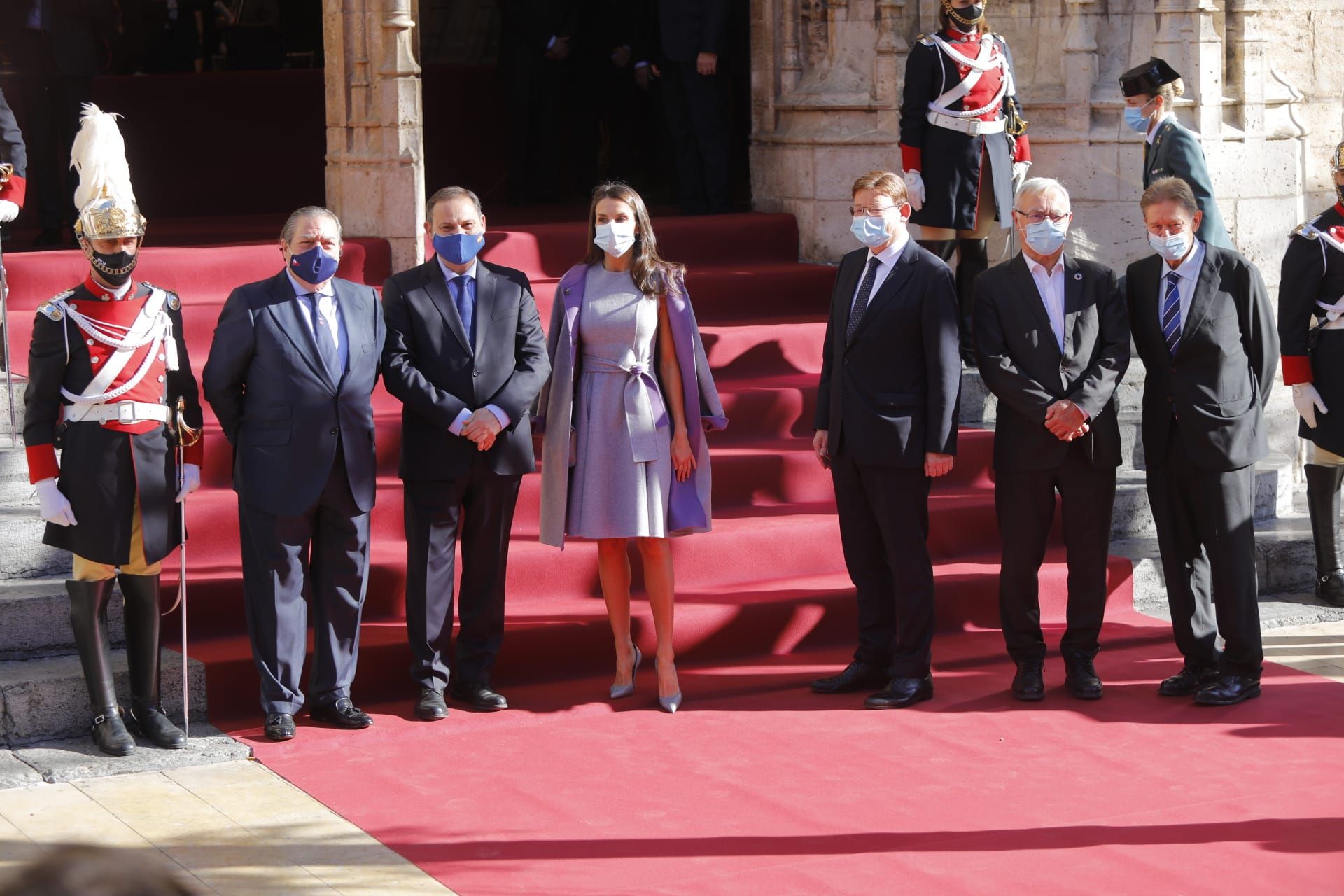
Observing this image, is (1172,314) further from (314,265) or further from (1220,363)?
(314,265)

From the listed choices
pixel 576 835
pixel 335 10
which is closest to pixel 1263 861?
pixel 576 835

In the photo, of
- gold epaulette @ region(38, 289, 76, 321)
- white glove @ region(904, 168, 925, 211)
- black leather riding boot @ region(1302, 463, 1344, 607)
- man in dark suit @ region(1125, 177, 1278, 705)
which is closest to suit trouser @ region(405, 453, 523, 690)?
gold epaulette @ region(38, 289, 76, 321)

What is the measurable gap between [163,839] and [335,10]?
4804 mm

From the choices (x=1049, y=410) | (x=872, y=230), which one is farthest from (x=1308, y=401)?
(x=872, y=230)

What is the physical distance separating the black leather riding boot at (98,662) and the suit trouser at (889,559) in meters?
2.45

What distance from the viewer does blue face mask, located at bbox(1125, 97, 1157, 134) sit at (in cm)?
784

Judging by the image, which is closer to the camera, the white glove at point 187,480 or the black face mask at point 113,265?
the black face mask at point 113,265

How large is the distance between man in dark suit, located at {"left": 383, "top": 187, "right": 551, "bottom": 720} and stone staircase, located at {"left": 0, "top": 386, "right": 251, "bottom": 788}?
0.76m

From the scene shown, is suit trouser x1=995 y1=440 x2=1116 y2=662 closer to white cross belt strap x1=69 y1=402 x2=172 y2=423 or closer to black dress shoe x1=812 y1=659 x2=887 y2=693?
black dress shoe x1=812 y1=659 x2=887 y2=693

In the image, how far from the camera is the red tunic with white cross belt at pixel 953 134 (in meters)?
8.01

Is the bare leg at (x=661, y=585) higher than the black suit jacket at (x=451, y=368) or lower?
lower

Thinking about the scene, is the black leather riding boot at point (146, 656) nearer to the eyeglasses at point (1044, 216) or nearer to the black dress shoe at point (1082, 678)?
the black dress shoe at point (1082, 678)

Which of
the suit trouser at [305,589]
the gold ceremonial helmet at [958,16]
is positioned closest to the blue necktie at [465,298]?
the suit trouser at [305,589]

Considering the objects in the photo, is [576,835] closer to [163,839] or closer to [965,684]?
[163,839]
